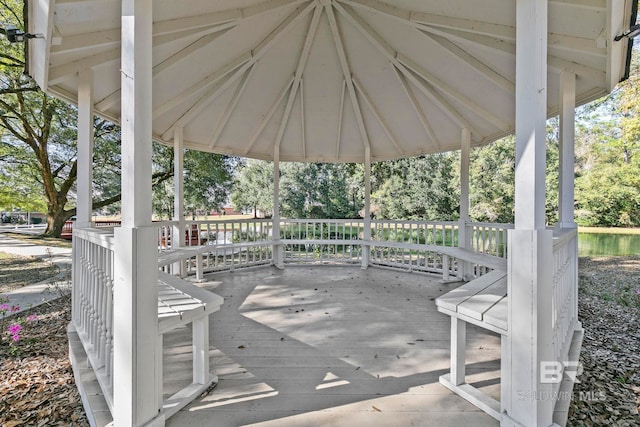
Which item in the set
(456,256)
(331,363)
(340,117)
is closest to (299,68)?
(340,117)

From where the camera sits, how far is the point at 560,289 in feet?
7.34

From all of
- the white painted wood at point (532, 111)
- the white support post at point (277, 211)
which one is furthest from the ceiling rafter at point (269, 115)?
Result: the white painted wood at point (532, 111)

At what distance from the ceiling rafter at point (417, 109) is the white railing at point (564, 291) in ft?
10.1

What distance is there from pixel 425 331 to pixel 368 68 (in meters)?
3.68

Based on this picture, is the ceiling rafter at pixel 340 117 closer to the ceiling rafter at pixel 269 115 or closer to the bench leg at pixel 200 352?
the ceiling rafter at pixel 269 115

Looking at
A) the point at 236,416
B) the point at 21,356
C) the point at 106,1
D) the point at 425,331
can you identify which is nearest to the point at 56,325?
the point at 21,356

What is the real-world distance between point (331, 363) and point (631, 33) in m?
3.37

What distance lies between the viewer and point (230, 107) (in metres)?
5.22

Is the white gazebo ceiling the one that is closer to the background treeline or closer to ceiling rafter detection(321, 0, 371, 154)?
ceiling rafter detection(321, 0, 371, 154)

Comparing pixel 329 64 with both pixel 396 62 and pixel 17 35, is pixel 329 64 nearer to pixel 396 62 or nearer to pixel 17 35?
pixel 396 62

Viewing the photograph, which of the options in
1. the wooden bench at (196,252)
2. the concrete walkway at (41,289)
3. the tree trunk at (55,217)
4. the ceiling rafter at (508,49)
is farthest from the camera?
the tree trunk at (55,217)

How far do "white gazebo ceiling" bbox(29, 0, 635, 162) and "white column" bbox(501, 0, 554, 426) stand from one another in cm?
126

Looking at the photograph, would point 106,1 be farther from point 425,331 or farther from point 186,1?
point 425,331

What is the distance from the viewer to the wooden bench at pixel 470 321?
6.03 ft
